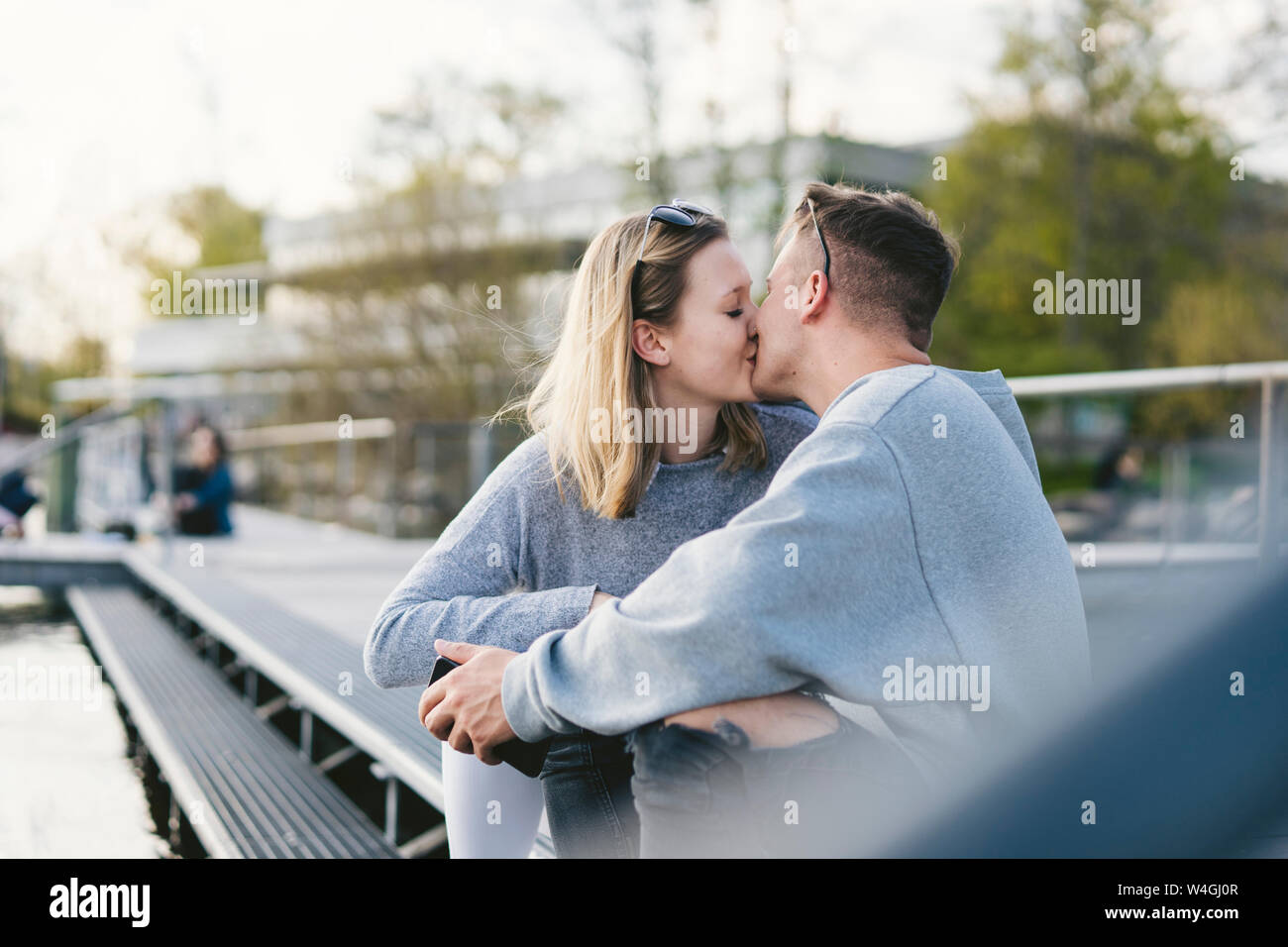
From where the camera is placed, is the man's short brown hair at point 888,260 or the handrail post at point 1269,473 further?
the handrail post at point 1269,473

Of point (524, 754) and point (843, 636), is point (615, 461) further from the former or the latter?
point (843, 636)

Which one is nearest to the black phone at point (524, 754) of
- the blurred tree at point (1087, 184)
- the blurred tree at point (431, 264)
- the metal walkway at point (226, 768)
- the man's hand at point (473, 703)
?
the man's hand at point (473, 703)

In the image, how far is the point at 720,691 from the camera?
128cm

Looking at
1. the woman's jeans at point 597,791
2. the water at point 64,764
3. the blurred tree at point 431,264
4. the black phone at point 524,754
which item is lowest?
the water at point 64,764

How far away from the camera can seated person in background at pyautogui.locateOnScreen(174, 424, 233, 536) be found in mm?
8211

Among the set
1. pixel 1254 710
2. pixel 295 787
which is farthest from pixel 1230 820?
pixel 295 787

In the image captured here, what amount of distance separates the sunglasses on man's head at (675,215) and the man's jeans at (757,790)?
2.92 ft

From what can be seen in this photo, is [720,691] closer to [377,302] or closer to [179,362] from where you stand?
[377,302]

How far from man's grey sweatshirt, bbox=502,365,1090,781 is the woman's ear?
2.03 ft

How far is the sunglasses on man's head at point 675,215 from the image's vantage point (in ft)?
6.13

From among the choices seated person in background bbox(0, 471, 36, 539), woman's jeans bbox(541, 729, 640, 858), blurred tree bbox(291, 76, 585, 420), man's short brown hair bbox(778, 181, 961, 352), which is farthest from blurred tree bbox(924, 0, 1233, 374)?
woman's jeans bbox(541, 729, 640, 858)

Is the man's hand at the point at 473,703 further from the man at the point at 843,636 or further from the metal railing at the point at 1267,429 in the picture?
the metal railing at the point at 1267,429

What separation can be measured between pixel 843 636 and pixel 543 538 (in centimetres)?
75

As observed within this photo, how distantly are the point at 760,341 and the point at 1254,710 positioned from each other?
3.74 ft
